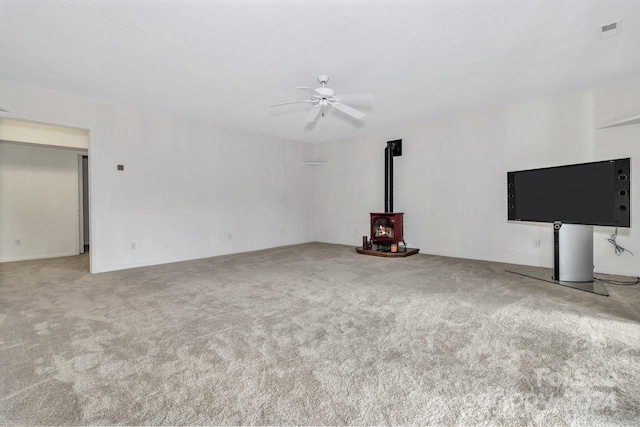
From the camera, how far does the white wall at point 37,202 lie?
5.73m

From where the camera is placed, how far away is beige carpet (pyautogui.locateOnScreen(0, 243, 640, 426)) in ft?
5.05

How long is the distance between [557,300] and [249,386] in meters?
3.23

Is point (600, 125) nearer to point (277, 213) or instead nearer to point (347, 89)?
point (347, 89)

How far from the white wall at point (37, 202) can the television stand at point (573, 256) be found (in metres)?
8.65

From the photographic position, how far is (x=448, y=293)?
3.49m

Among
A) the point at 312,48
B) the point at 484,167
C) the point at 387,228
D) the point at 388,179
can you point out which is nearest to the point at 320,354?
the point at 312,48

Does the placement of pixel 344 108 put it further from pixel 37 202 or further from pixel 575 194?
pixel 37 202

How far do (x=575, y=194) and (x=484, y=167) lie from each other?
172 cm

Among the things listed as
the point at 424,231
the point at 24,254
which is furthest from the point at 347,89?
the point at 24,254

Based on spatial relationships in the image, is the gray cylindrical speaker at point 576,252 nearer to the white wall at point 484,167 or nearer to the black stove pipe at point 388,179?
the white wall at point 484,167

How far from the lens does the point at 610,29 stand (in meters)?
2.81

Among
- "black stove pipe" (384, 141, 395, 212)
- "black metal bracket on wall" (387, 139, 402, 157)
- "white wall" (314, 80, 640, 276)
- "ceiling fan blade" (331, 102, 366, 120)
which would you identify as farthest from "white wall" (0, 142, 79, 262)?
"black metal bracket on wall" (387, 139, 402, 157)

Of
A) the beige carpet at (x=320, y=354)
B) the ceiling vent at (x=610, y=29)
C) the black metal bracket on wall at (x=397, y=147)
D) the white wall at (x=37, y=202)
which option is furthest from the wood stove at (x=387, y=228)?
the white wall at (x=37, y=202)

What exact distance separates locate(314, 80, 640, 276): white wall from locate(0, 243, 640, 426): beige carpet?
136 cm
